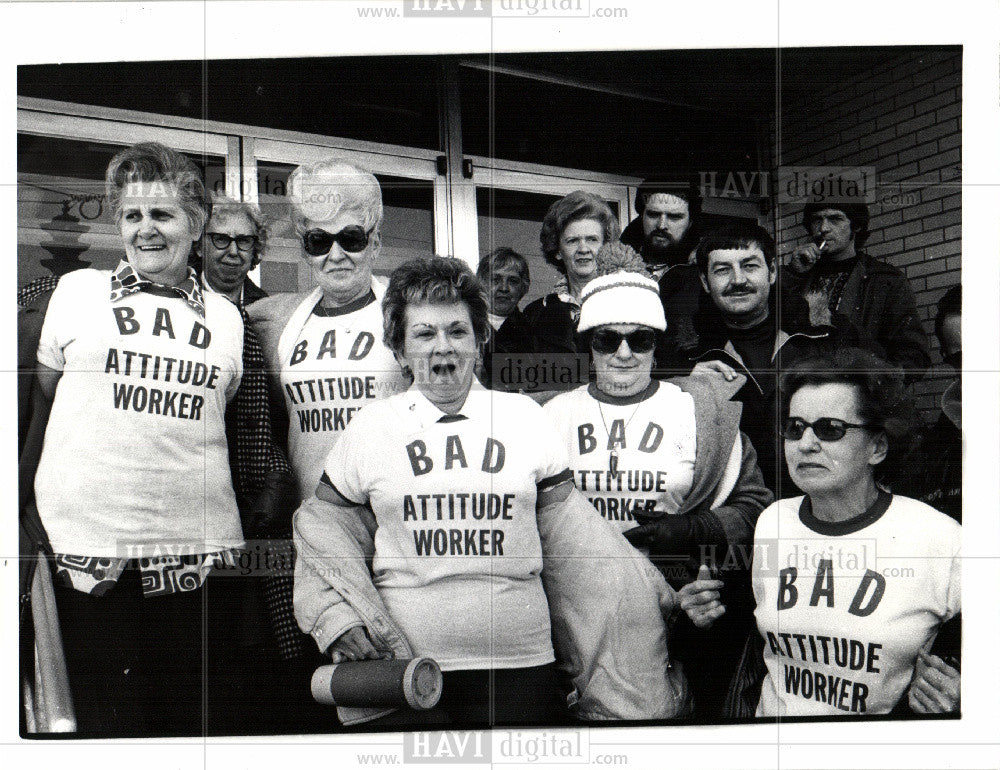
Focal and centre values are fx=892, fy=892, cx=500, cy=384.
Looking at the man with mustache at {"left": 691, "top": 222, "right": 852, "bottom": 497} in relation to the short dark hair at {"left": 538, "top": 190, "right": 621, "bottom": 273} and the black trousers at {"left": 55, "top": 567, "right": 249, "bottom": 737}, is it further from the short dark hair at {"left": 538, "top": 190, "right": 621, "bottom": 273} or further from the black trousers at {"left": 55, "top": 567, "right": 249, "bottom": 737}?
the black trousers at {"left": 55, "top": 567, "right": 249, "bottom": 737}

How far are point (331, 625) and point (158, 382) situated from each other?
109 cm

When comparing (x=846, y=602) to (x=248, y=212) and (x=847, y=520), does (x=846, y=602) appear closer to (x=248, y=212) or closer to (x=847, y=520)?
(x=847, y=520)

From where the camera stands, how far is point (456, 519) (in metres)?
3.23

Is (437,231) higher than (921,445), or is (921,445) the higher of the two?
(437,231)

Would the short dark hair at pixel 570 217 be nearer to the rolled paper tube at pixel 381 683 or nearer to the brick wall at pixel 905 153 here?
the brick wall at pixel 905 153

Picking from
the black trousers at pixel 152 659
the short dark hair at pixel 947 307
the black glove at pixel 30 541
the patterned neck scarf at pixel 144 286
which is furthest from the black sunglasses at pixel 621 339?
the black glove at pixel 30 541

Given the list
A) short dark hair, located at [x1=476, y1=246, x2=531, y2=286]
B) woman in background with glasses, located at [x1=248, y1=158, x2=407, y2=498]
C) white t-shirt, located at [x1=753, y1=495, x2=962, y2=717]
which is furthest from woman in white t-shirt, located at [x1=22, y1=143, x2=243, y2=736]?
white t-shirt, located at [x1=753, y1=495, x2=962, y2=717]

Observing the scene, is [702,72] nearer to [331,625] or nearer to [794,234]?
[794,234]

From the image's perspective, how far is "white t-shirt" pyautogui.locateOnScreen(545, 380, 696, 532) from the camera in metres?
3.29

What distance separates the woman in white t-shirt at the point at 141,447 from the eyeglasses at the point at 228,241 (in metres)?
0.07

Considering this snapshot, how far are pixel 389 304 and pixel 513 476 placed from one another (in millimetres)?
779
